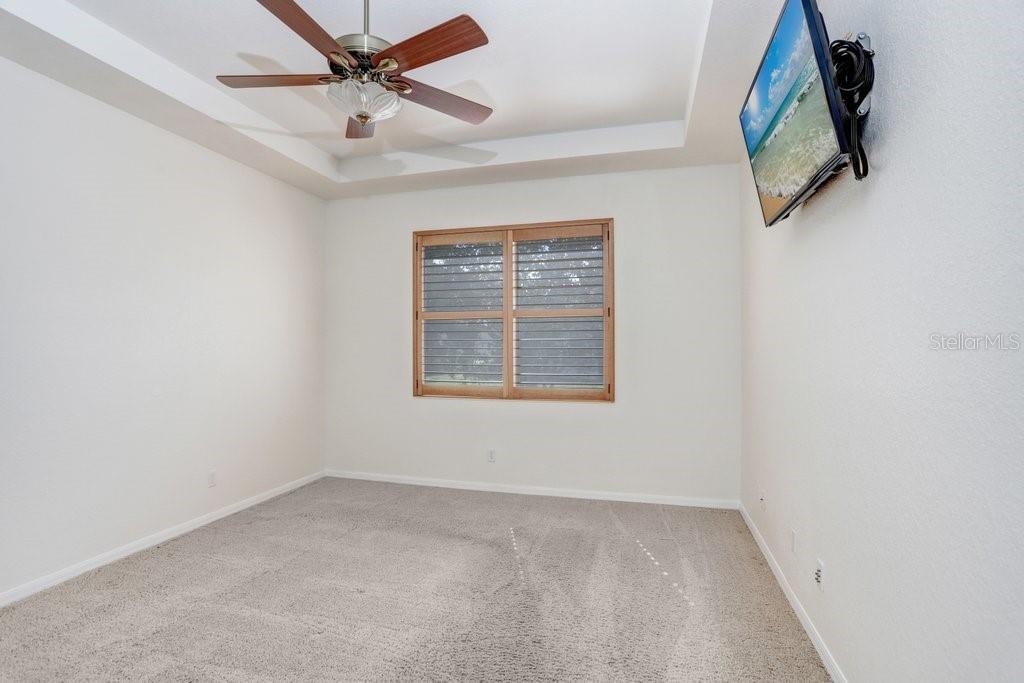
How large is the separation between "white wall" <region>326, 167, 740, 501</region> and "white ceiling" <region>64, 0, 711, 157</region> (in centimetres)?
72

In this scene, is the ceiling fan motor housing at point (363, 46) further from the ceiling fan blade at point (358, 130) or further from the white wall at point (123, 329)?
the white wall at point (123, 329)

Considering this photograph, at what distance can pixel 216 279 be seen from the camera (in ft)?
11.9

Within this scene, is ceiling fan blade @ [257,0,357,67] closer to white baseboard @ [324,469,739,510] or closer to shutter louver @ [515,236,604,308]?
shutter louver @ [515,236,604,308]

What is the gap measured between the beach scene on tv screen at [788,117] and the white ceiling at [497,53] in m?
0.58

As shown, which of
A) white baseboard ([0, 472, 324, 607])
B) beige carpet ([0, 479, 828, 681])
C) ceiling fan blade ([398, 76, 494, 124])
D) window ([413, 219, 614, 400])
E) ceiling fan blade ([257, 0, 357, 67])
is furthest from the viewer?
window ([413, 219, 614, 400])

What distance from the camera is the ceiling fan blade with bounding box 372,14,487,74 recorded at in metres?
1.80

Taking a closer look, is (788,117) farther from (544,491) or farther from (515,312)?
(544,491)

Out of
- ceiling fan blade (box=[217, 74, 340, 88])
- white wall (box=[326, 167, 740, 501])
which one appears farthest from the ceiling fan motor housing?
white wall (box=[326, 167, 740, 501])

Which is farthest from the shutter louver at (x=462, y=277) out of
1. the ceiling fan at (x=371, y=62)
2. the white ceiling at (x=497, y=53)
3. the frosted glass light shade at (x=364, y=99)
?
the frosted glass light shade at (x=364, y=99)

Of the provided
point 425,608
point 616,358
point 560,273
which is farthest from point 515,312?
point 425,608

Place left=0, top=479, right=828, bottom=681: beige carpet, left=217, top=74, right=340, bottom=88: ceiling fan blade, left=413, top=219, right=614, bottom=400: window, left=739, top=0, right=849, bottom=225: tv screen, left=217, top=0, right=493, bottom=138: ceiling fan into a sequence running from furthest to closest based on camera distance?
left=413, top=219, right=614, bottom=400: window
left=217, top=74, right=340, bottom=88: ceiling fan blade
left=0, top=479, right=828, bottom=681: beige carpet
left=217, top=0, right=493, bottom=138: ceiling fan
left=739, top=0, right=849, bottom=225: tv screen

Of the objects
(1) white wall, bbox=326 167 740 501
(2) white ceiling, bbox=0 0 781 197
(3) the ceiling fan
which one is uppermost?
(2) white ceiling, bbox=0 0 781 197

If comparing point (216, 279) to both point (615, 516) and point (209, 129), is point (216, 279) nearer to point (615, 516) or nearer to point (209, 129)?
point (209, 129)

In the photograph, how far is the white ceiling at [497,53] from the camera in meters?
2.35
